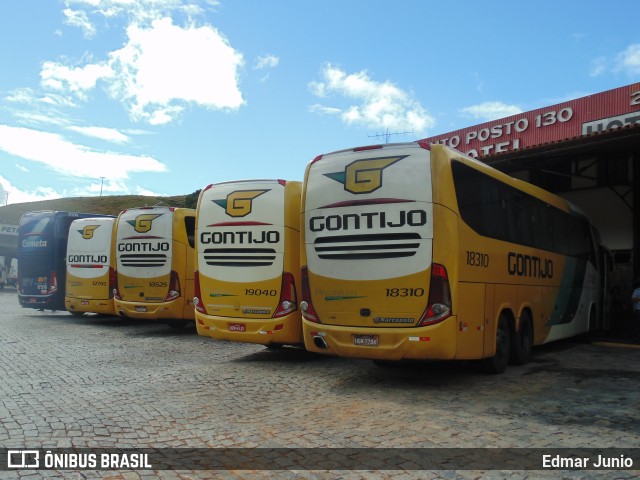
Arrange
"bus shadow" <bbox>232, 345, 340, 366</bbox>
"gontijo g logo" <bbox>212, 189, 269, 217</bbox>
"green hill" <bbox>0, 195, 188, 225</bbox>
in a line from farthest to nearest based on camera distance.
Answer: "green hill" <bbox>0, 195, 188, 225</bbox> → "bus shadow" <bbox>232, 345, 340, 366</bbox> → "gontijo g logo" <bbox>212, 189, 269, 217</bbox>

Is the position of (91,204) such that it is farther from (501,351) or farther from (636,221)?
(501,351)

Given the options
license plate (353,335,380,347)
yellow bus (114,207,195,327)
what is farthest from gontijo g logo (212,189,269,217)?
yellow bus (114,207,195,327)

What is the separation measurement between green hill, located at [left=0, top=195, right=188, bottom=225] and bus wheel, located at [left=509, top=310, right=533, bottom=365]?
9930cm

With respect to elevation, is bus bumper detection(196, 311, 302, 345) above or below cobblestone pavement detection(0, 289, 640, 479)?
above

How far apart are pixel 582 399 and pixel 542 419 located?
4.55 ft

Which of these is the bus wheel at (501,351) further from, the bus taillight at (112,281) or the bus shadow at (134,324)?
the bus taillight at (112,281)

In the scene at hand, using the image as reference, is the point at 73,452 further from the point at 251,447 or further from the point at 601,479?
the point at 601,479

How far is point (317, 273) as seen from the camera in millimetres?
8312

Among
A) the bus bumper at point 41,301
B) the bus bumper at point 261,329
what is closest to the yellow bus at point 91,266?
the bus bumper at point 41,301

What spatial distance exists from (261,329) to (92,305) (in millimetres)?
8809

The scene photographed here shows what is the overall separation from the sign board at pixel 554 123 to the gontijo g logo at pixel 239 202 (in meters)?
12.6

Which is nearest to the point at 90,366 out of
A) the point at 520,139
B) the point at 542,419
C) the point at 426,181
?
the point at 426,181

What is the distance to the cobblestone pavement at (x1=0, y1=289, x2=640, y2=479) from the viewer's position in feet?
17.4

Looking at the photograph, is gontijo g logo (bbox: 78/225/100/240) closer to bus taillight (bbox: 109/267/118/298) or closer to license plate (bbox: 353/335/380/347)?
bus taillight (bbox: 109/267/118/298)
